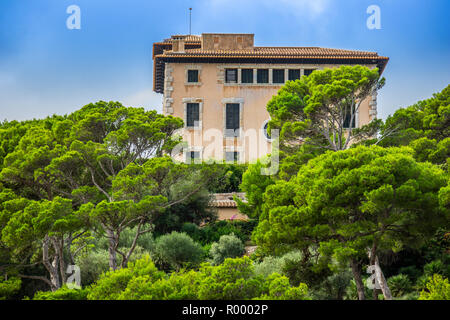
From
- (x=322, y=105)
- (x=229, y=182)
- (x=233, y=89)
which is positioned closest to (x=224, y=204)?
(x=229, y=182)

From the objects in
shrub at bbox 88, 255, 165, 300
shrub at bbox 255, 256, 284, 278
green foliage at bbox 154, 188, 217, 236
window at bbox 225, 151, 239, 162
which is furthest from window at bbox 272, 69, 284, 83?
shrub at bbox 88, 255, 165, 300

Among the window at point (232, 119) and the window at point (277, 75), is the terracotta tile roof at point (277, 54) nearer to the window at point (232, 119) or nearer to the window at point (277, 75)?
the window at point (277, 75)

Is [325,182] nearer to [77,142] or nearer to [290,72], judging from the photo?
[77,142]

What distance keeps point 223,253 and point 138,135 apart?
19.2ft

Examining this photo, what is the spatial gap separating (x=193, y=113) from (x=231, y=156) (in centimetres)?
380

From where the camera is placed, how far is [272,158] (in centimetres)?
2850

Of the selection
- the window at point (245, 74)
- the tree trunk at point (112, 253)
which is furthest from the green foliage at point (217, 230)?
the window at point (245, 74)

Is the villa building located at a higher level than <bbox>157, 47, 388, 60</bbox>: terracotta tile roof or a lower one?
lower

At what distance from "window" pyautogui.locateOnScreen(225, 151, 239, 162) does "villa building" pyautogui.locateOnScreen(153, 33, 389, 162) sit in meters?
0.07

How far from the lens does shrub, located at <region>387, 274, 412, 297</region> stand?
2267cm

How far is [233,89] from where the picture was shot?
42.8 meters

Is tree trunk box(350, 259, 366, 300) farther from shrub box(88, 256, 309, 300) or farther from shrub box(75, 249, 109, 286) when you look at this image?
shrub box(75, 249, 109, 286)
